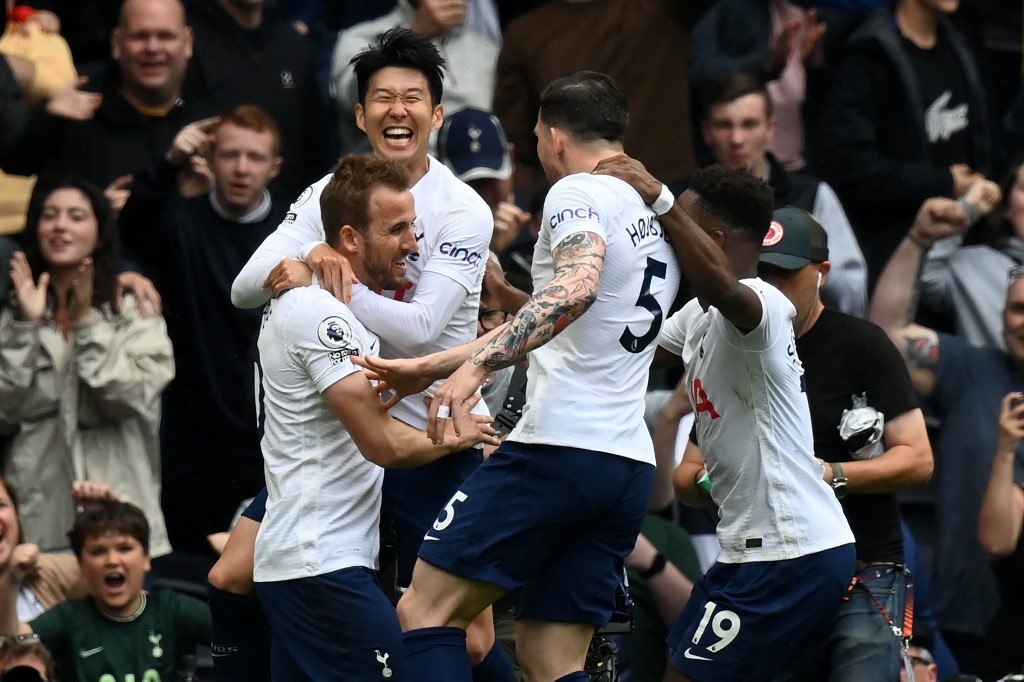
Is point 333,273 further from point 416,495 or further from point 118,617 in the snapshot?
point 118,617

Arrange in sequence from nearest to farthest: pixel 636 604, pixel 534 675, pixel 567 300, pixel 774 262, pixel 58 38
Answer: pixel 567 300
pixel 534 675
pixel 774 262
pixel 636 604
pixel 58 38

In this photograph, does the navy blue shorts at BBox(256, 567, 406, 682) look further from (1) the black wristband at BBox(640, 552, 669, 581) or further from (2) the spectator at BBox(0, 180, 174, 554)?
(2) the spectator at BBox(0, 180, 174, 554)

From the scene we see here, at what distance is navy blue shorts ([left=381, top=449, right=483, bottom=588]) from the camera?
253 inches

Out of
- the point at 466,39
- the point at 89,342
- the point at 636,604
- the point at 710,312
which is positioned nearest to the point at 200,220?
the point at 89,342

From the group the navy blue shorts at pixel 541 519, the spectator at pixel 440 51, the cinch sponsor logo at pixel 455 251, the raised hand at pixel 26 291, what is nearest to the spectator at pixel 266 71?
the spectator at pixel 440 51

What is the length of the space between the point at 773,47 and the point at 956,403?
84.9 inches

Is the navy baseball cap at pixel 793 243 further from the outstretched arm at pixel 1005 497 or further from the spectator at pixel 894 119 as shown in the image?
the spectator at pixel 894 119

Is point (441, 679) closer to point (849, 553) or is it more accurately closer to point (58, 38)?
point (849, 553)

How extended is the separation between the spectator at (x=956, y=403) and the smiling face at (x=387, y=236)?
142 inches

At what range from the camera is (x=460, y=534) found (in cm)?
586

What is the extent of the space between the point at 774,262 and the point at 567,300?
1.43 meters

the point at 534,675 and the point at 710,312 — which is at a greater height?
the point at 710,312

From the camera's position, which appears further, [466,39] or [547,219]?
[466,39]

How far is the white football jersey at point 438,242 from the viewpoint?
20.8ft
